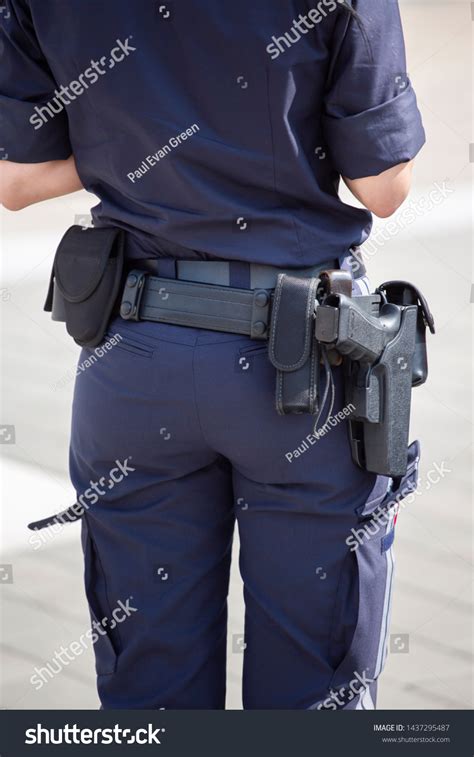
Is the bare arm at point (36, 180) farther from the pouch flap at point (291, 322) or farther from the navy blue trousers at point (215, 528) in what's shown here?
the pouch flap at point (291, 322)

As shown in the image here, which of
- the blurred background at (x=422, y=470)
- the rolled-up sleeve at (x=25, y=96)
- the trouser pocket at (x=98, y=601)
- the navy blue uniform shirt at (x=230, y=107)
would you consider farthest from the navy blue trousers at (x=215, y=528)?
the blurred background at (x=422, y=470)

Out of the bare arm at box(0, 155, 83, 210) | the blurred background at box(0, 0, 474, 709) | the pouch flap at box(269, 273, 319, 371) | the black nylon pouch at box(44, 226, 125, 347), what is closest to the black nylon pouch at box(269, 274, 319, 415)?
the pouch flap at box(269, 273, 319, 371)

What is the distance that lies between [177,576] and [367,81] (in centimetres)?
90

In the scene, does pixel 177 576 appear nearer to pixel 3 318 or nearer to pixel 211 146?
pixel 211 146

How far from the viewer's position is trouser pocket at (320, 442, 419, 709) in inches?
74.7

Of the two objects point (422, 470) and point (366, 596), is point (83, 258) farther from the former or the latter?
point (422, 470)

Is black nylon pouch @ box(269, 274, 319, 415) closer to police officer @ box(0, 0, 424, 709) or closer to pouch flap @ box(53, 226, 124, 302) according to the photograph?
police officer @ box(0, 0, 424, 709)

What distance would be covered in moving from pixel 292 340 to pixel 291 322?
0.10ft

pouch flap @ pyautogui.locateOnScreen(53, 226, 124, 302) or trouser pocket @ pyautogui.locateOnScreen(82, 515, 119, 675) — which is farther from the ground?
pouch flap @ pyautogui.locateOnScreen(53, 226, 124, 302)

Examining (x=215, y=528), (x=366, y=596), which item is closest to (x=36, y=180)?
(x=215, y=528)

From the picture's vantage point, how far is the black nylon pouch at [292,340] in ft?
5.85

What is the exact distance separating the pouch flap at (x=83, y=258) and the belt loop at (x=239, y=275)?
213mm

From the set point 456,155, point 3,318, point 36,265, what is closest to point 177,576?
point 3,318

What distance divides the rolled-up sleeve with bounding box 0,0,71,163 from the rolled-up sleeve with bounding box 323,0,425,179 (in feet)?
1.52
